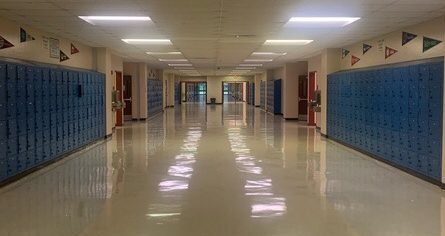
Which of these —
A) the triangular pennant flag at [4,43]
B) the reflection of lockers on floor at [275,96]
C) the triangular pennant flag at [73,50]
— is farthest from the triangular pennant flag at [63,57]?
the reflection of lockers on floor at [275,96]

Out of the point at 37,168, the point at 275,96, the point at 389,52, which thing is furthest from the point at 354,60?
the point at 275,96

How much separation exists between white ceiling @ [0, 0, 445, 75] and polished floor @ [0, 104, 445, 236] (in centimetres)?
242

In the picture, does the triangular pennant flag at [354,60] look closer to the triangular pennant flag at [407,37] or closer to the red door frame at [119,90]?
the triangular pennant flag at [407,37]

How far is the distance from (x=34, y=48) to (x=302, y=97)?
42.0 ft

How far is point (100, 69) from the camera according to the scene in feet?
39.4

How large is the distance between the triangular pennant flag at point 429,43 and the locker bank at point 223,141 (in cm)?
3

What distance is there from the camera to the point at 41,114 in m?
7.72

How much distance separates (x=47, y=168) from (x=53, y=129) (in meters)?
0.88

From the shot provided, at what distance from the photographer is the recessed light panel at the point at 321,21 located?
A: 7.47m

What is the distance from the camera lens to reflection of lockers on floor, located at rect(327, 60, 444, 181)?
656 centimetres

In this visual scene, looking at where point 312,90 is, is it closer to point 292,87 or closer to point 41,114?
point 292,87

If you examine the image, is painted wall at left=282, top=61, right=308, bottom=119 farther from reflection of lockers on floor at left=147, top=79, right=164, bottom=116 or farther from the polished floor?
the polished floor

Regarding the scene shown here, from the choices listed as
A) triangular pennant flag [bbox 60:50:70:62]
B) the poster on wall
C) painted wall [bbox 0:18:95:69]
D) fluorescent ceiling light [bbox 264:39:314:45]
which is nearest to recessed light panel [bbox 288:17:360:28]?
fluorescent ceiling light [bbox 264:39:314:45]

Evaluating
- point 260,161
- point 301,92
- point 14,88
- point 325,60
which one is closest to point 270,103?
point 301,92
